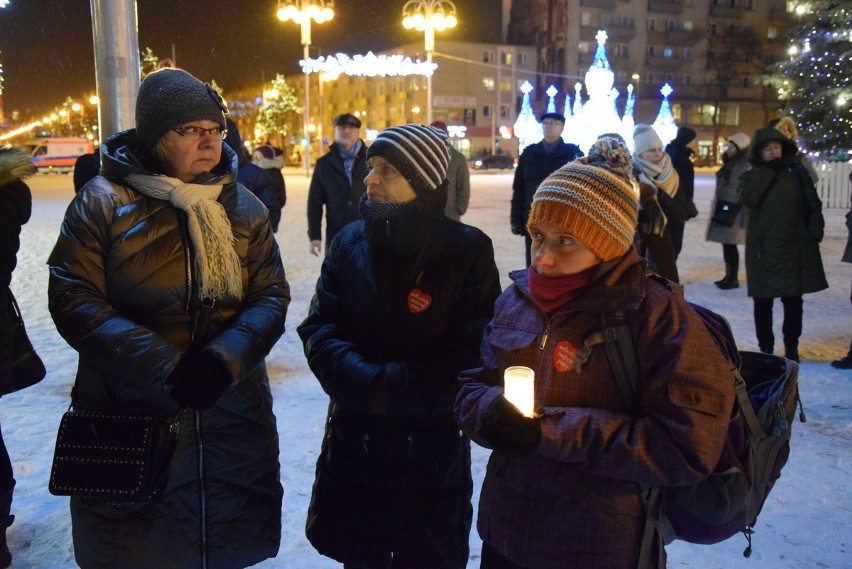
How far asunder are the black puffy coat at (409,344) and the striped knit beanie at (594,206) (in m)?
0.46

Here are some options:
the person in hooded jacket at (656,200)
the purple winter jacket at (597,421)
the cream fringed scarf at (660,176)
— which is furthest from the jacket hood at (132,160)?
the cream fringed scarf at (660,176)

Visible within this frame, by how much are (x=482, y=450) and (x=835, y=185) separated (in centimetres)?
1955

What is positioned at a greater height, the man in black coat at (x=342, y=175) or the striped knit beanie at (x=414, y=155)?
the striped knit beanie at (x=414, y=155)

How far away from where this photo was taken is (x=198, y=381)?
212 centimetres

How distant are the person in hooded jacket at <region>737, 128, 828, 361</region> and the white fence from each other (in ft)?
53.3

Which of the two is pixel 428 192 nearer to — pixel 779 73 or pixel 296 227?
pixel 296 227

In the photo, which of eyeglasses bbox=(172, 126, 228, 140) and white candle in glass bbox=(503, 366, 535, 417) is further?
eyeglasses bbox=(172, 126, 228, 140)

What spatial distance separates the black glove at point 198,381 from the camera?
2.11 meters

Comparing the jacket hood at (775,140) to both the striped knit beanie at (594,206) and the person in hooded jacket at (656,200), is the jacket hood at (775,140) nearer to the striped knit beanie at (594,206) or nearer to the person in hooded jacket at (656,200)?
the person in hooded jacket at (656,200)

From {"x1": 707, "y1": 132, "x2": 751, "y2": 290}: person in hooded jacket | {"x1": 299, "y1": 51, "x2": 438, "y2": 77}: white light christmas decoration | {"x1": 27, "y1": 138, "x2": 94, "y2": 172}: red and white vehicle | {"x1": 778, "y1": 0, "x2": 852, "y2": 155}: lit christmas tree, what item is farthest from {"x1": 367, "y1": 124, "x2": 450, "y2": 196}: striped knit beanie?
{"x1": 27, "y1": 138, "x2": 94, "y2": 172}: red and white vehicle

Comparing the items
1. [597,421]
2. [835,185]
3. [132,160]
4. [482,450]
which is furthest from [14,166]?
[835,185]

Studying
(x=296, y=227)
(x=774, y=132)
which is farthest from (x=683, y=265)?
(x=296, y=227)

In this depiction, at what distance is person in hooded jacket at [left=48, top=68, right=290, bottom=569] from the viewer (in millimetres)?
2188

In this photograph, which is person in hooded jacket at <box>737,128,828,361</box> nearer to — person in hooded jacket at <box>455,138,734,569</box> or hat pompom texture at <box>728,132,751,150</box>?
hat pompom texture at <box>728,132,751,150</box>
